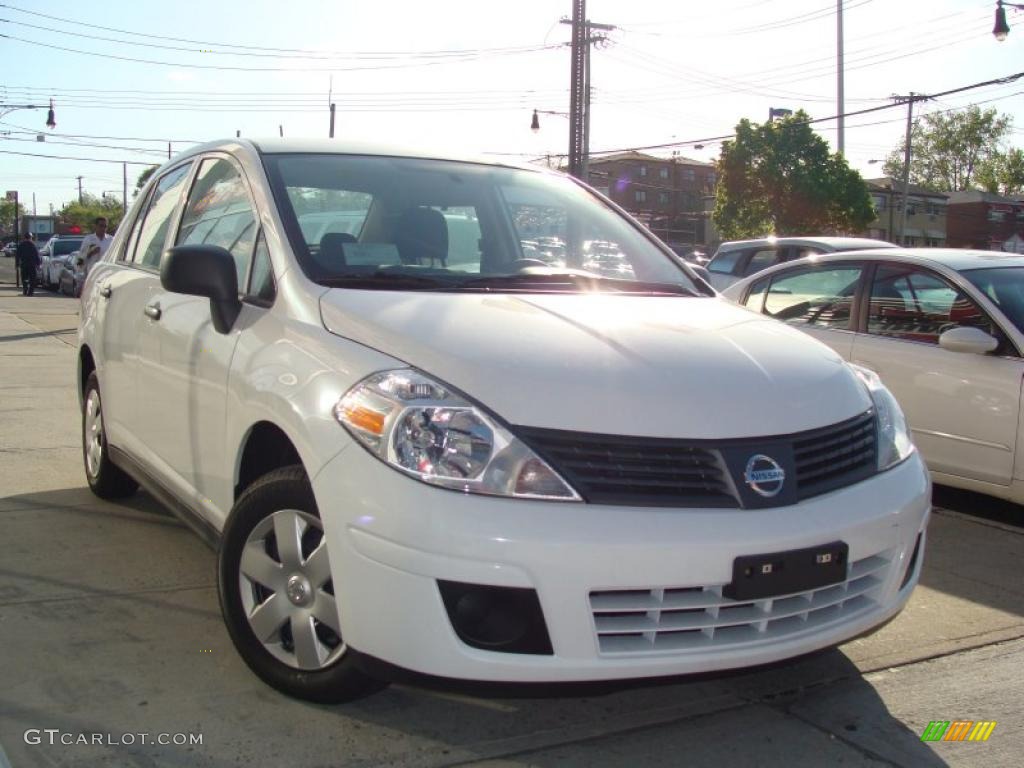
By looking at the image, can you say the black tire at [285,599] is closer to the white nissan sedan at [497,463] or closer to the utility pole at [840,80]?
the white nissan sedan at [497,463]

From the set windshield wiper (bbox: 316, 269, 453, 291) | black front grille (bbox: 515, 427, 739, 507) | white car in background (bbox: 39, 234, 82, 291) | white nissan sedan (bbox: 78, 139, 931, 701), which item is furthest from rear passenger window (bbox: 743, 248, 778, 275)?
white car in background (bbox: 39, 234, 82, 291)

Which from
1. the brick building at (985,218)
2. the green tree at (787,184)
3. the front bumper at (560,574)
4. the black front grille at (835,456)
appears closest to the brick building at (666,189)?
the brick building at (985,218)

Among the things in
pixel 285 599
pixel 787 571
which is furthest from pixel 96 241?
pixel 787 571

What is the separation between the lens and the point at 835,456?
2732 millimetres

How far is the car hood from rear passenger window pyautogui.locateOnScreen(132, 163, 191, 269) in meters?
1.79

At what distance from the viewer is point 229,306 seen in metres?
3.26

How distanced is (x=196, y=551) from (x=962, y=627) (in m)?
→ 3.15

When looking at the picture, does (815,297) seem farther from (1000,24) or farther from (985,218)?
(985,218)

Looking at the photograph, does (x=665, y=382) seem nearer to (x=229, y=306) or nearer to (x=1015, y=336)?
(x=229, y=306)

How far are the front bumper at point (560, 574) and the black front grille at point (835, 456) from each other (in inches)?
6.2

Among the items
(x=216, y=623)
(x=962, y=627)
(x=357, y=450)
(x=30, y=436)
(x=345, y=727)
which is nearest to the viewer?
(x=357, y=450)

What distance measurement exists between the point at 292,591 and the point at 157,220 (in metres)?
2.55

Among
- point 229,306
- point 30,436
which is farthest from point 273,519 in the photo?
point 30,436

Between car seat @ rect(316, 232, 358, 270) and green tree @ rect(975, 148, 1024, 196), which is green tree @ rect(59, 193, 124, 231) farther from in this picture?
car seat @ rect(316, 232, 358, 270)
